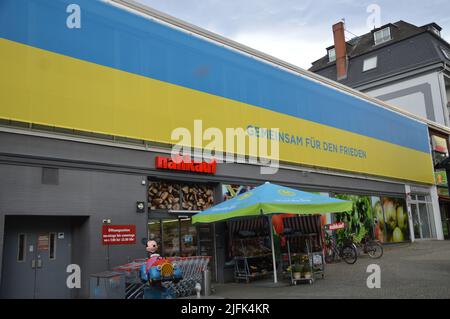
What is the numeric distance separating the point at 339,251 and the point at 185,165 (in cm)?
758

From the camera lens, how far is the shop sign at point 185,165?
Answer: 1311 cm

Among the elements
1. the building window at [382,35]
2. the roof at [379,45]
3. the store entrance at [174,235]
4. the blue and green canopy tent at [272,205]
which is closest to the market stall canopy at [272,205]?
the blue and green canopy tent at [272,205]

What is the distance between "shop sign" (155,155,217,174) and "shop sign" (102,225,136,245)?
2108mm

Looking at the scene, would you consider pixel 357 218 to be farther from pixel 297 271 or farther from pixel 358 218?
pixel 297 271

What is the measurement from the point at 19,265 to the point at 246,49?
11011 millimetres

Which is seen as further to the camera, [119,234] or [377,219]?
[377,219]

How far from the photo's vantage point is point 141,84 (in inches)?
512

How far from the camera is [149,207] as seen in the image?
12.9 metres

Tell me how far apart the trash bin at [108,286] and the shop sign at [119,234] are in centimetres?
175

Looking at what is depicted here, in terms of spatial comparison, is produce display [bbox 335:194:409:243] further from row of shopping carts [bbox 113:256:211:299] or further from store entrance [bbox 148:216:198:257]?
row of shopping carts [bbox 113:256:211:299]

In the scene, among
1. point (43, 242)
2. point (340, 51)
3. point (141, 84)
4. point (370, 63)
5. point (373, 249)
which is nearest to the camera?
point (43, 242)

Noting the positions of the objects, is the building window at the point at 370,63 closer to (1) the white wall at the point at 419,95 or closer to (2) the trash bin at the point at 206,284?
(1) the white wall at the point at 419,95

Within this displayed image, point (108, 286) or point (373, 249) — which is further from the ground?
point (373, 249)

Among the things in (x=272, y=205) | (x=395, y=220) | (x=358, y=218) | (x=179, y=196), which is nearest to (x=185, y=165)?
(x=179, y=196)
